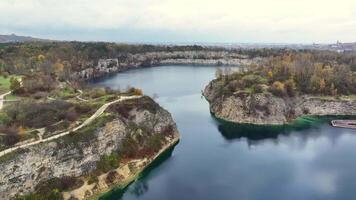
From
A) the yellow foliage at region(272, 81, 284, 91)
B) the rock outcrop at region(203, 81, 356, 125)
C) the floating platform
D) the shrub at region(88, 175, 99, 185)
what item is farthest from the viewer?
the yellow foliage at region(272, 81, 284, 91)

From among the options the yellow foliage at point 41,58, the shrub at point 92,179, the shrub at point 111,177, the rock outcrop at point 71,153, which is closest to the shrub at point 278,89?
the rock outcrop at point 71,153

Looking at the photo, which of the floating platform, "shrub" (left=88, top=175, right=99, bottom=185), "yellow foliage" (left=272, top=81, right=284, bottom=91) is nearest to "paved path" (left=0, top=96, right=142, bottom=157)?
"shrub" (left=88, top=175, right=99, bottom=185)

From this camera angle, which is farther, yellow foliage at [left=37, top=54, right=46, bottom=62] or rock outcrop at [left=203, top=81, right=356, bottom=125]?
yellow foliage at [left=37, top=54, right=46, bottom=62]

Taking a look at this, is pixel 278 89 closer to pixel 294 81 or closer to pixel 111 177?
pixel 294 81

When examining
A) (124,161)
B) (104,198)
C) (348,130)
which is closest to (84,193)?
(104,198)

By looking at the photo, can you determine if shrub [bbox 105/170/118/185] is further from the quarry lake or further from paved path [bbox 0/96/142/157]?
paved path [bbox 0/96/142/157]
